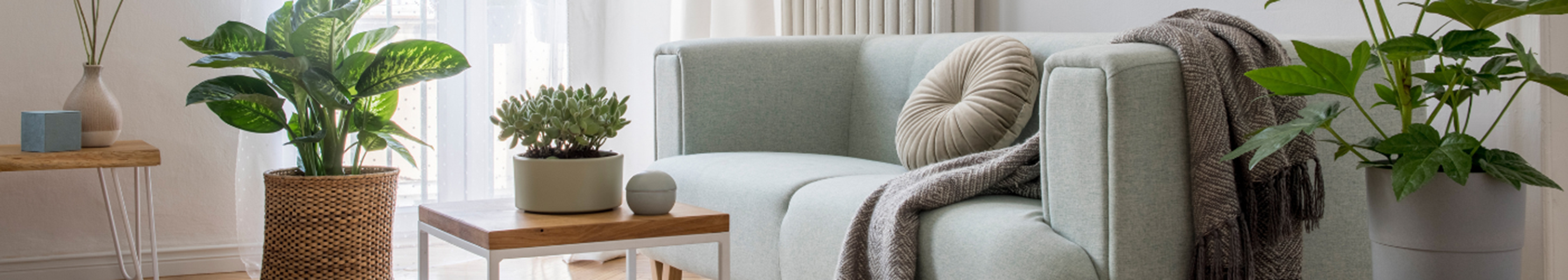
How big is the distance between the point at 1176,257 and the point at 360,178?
159 cm

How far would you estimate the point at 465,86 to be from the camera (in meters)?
3.03

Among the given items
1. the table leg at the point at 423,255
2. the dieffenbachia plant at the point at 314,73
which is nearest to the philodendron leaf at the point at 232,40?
the dieffenbachia plant at the point at 314,73

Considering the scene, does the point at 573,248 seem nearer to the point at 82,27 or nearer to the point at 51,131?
the point at 51,131

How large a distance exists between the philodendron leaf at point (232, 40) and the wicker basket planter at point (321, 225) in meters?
0.25

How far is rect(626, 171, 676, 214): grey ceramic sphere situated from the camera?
139 cm

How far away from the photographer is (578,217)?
1.38 metres

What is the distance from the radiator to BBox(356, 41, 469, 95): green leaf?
100 cm

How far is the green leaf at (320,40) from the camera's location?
222cm

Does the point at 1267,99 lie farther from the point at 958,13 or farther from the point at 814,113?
the point at 958,13

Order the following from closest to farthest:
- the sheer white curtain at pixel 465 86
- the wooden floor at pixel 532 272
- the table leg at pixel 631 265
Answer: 1. the table leg at pixel 631 265
2. the wooden floor at pixel 532 272
3. the sheer white curtain at pixel 465 86

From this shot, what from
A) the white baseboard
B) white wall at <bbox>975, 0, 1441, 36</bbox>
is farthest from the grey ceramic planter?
the white baseboard

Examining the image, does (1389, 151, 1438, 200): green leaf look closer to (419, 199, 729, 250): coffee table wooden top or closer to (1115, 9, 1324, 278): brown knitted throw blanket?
(1115, 9, 1324, 278): brown knitted throw blanket

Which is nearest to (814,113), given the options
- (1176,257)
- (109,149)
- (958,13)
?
(958,13)

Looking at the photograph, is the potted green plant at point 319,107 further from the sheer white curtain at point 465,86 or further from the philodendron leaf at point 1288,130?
the philodendron leaf at point 1288,130
